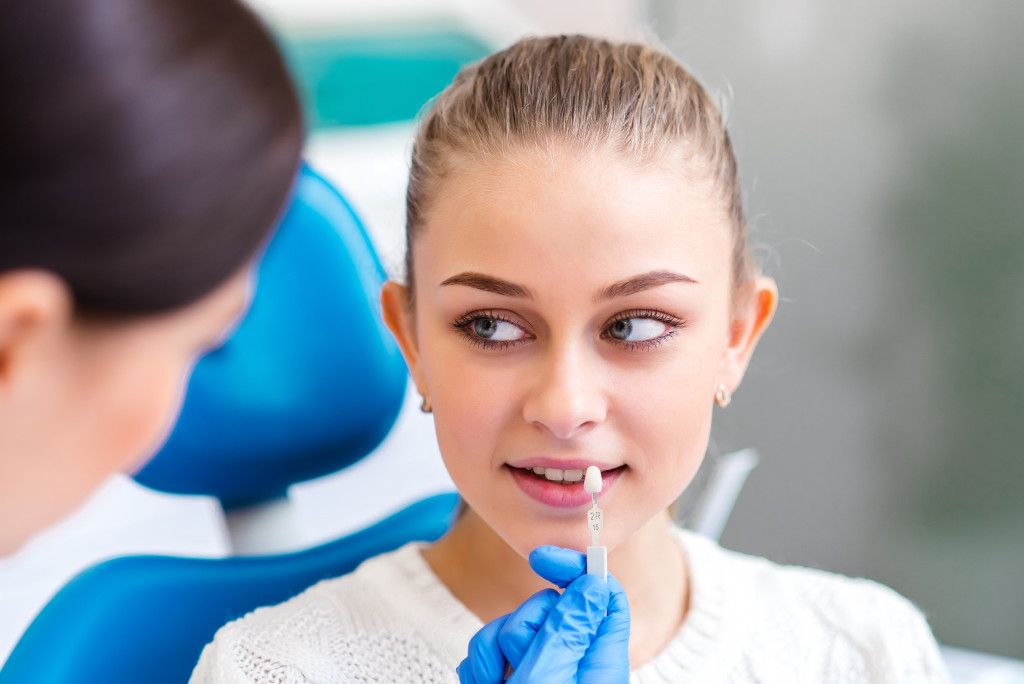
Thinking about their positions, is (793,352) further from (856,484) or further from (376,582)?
(376,582)

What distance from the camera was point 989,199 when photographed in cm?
166

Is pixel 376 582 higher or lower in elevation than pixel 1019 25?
lower

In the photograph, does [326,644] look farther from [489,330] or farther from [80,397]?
[80,397]

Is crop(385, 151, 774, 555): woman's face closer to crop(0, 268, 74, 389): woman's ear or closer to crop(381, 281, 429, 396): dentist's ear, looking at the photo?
crop(381, 281, 429, 396): dentist's ear

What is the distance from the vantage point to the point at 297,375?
3.83 feet

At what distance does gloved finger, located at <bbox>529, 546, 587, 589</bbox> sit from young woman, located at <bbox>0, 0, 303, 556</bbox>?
404mm

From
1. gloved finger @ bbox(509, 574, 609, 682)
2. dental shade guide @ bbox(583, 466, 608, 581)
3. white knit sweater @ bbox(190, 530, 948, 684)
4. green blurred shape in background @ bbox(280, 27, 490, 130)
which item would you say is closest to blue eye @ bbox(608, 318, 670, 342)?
dental shade guide @ bbox(583, 466, 608, 581)

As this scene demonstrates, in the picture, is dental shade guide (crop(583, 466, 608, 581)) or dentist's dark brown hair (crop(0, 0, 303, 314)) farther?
dental shade guide (crop(583, 466, 608, 581))

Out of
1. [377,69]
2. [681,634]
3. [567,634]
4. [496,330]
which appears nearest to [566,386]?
[496,330]

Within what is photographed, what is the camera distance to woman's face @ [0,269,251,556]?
53 cm

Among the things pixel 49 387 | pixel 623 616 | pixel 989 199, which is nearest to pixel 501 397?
pixel 623 616

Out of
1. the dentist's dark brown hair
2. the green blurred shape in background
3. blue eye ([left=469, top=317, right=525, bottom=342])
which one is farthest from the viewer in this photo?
the green blurred shape in background

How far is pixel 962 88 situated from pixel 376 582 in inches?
54.4

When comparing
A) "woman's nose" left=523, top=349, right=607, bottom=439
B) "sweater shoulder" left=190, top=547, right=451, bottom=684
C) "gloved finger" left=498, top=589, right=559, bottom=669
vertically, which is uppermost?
"woman's nose" left=523, top=349, right=607, bottom=439
